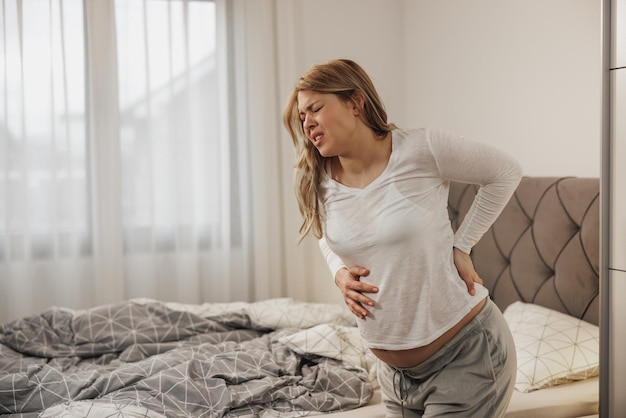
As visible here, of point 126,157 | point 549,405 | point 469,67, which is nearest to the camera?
point 549,405

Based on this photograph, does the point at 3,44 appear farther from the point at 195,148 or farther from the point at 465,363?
the point at 465,363

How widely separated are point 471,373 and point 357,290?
0.30 metres

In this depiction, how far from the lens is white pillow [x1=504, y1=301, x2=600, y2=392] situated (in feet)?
7.26

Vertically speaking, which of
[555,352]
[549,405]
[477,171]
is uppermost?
[477,171]

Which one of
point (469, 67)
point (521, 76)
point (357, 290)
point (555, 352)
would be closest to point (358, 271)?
point (357, 290)

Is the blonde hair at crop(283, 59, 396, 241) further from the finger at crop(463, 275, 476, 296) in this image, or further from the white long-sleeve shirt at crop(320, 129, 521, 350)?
the finger at crop(463, 275, 476, 296)

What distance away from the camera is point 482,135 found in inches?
127

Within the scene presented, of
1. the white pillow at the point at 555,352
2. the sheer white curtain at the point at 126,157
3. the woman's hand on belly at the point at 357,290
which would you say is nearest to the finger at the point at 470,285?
the woman's hand on belly at the point at 357,290

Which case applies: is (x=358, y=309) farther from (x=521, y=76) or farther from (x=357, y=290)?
(x=521, y=76)

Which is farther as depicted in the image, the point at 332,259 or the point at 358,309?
the point at 332,259

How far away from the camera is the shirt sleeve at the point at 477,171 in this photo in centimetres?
150

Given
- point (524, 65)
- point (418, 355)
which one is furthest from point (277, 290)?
point (418, 355)

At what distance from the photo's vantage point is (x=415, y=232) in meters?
1.47

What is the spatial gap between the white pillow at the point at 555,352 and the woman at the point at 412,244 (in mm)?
695
